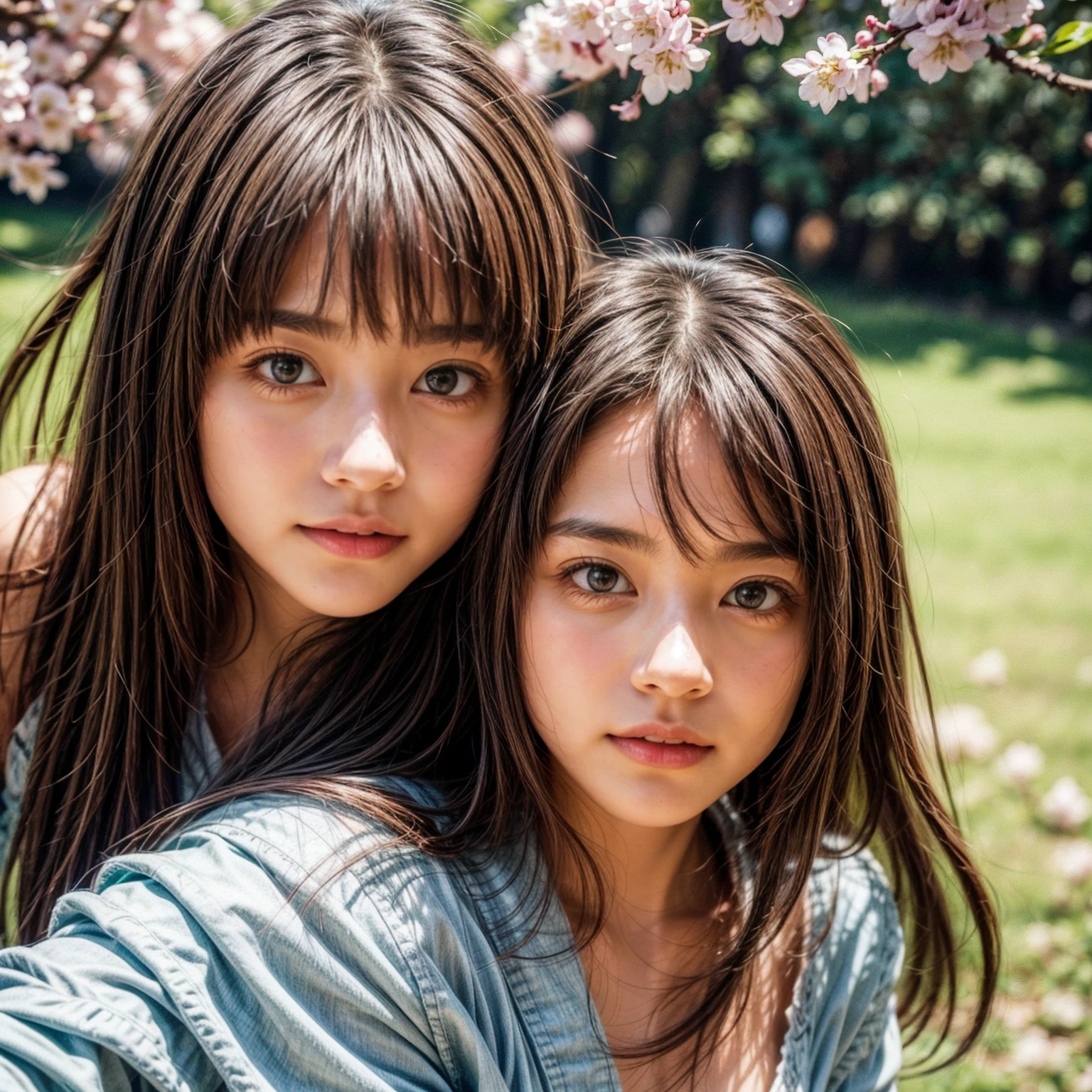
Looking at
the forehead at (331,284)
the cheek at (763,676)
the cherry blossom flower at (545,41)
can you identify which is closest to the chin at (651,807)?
the cheek at (763,676)

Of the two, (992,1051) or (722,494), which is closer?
(722,494)

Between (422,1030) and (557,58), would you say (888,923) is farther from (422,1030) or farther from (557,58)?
(557,58)

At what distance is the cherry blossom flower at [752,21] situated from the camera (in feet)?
5.74

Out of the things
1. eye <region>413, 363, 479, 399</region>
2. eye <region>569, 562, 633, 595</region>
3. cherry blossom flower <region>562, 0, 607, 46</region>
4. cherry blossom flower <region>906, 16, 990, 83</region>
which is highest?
cherry blossom flower <region>562, 0, 607, 46</region>

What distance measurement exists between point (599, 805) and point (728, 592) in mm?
383

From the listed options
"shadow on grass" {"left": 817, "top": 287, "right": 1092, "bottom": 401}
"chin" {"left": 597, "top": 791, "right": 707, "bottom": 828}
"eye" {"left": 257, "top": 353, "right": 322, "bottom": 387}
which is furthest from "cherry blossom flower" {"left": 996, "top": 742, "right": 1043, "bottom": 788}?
"shadow on grass" {"left": 817, "top": 287, "right": 1092, "bottom": 401}

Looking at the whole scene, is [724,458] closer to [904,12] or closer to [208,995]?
[904,12]

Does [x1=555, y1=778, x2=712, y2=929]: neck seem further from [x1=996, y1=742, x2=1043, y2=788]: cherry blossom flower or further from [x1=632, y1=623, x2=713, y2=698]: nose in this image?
[x1=996, y1=742, x2=1043, y2=788]: cherry blossom flower

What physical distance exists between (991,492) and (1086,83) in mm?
5329

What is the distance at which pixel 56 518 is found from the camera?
2.21 meters

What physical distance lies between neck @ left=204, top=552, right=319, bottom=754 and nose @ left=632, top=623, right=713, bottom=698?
2.26ft

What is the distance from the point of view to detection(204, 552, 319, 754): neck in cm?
216

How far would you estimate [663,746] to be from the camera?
1.73 m

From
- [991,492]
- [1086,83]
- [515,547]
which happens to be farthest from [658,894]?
[991,492]
